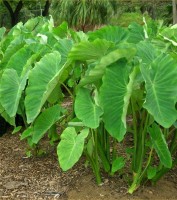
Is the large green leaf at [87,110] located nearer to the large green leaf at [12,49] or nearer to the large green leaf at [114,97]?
the large green leaf at [114,97]

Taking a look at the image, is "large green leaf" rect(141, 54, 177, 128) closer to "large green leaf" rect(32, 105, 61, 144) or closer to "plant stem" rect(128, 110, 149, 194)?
"plant stem" rect(128, 110, 149, 194)

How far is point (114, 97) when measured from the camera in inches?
92.8

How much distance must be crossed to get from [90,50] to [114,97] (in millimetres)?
300

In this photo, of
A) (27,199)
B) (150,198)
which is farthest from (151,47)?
(27,199)

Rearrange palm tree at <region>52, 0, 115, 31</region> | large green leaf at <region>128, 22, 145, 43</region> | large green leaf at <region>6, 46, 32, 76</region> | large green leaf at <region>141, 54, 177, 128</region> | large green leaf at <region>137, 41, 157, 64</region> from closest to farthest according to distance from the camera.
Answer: large green leaf at <region>141, 54, 177, 128</region> < large green leaf at <region>137, 41, 157, 64</region> < large green leaf at <region>6, 46, 32, 76</region> < large green leaf at <region>128, 22, 145, 43</region> < palm tree at <region>52, 0, 115, 31</region>

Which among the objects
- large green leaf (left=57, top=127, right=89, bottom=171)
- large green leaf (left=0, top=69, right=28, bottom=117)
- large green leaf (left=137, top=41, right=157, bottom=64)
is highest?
large green leaf (left=137, top=41, right=157, bottom=64)

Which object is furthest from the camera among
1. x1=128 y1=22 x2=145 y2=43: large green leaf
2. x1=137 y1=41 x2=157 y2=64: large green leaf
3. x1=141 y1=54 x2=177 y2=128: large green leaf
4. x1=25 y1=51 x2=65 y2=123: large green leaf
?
x1=128 y1=22 x2=145 y2=43: large green leaf

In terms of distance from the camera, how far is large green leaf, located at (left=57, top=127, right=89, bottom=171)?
2.43 metres

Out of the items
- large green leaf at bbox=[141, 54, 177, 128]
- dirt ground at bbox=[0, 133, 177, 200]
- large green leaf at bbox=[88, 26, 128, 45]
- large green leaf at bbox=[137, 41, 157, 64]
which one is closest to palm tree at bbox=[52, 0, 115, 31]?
dirt ground at bbox=[0, 133, 177, 200]

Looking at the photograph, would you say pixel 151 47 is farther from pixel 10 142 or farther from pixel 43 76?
pixel 10 142

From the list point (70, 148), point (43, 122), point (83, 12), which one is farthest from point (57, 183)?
point (83, 12)

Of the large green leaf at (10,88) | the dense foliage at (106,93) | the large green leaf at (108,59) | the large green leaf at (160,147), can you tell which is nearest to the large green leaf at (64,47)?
the dense foliage at (106,93)

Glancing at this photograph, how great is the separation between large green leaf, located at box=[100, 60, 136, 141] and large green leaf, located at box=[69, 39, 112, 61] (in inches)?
4.8

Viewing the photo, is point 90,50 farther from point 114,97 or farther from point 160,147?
point 160,147
